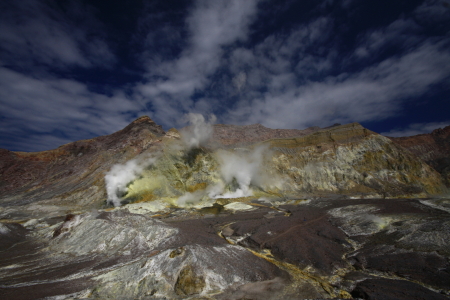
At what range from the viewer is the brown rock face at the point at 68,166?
35.5 meters

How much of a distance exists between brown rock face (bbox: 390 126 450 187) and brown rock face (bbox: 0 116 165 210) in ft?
258

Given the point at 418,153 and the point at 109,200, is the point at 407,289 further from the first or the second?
the point at 418,153

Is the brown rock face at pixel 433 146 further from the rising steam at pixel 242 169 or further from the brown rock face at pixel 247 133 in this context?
the rising steam at pixel 242 169

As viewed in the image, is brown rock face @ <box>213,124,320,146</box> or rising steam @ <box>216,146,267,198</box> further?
brown rock face @ <box>213,124,320,146</box>

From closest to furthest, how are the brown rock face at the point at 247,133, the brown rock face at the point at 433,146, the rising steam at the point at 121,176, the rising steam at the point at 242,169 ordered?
the rising steam at the point at 121,176 → the rising steam at the point at 242,169 → the brown rock face at the point at 433,146 → the brown rock face at the point at 247,133

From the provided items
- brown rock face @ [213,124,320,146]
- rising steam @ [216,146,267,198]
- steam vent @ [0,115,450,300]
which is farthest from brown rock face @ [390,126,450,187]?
rising steam @ [216,146,267,198]

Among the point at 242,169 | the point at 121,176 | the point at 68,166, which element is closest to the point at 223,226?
the point at 121,176

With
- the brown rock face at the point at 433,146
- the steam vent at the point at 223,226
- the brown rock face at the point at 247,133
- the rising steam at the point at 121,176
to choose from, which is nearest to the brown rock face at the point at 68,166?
the steam vent at the point at 223,226

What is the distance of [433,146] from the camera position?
221ft

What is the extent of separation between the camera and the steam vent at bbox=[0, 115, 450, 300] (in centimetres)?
922

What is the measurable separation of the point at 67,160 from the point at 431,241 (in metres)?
62.8

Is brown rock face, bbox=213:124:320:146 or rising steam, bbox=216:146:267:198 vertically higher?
brown rock face, bbox=213:124:320:146

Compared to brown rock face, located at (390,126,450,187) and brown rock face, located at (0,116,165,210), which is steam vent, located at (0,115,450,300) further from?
brown rock face, located at (390,126,450,187)

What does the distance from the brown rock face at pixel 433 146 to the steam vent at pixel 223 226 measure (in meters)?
31.3
